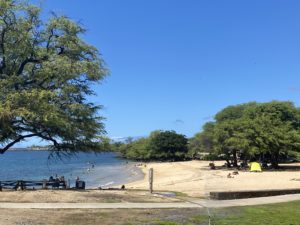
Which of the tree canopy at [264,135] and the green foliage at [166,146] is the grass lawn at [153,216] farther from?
the green foliage at [166,146]

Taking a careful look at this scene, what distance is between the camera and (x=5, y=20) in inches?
1072

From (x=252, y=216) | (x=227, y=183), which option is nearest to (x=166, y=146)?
(x=227, y=183)

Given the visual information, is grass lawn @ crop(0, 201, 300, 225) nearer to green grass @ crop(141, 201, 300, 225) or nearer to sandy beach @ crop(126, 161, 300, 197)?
green grass @ crop(141, 201, 300, 225)

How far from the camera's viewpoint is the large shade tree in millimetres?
26078

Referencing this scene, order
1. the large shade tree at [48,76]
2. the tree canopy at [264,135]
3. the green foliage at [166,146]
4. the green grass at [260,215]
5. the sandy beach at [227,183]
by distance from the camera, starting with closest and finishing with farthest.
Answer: the green grass at [260,215], the large shade tree at [48,76], the sandy beach at [227,183], the tree canopy at [264,135], the green foliage at [166,146]

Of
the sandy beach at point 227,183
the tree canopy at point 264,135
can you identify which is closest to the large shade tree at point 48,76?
the sandy beach at point 227,183

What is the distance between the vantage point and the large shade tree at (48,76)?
2608 centimetres

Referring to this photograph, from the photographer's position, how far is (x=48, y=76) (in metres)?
27.5

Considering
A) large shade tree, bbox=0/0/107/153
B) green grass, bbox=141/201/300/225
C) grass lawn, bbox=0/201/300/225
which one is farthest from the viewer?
large shade tree, bbox=0/0/107/153

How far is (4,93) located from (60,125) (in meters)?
3.43

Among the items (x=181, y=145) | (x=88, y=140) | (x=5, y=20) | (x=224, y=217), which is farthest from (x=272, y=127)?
(x=181, y=145)

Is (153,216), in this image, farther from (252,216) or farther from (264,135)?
(264,135)

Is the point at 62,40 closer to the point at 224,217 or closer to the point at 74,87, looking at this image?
the point at 74,87

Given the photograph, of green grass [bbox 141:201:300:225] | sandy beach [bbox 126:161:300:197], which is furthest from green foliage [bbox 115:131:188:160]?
green grass [bbox 141:201:300:225]
